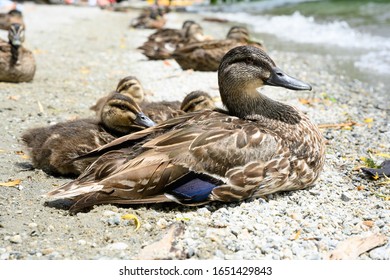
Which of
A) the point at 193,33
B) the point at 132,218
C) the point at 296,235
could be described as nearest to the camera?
the point at 296,235

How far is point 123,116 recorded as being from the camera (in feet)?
16.8

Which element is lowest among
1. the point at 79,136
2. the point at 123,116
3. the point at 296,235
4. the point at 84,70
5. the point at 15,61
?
the point at 84,70

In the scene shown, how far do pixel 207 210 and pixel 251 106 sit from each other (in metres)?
0.94

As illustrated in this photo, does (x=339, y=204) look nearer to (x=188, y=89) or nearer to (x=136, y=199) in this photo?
(x=136, y=199)

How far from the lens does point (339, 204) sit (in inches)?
171

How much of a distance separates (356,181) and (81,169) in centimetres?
219

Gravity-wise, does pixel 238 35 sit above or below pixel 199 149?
below

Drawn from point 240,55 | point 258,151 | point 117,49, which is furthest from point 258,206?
point 117,49

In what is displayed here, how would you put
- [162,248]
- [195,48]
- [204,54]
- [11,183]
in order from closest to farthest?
[162,248] → [11,183] → [204,54] → [195,48]

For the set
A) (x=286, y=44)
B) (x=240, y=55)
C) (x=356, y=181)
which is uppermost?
(x=240, y=55)

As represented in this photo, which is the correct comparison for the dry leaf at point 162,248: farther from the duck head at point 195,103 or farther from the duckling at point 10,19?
the duckling at point 10,19

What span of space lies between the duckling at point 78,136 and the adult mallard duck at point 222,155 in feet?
1.38

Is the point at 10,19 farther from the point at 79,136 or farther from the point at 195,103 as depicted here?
the point at 79,136

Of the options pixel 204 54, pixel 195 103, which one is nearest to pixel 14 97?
pixel 195 103
